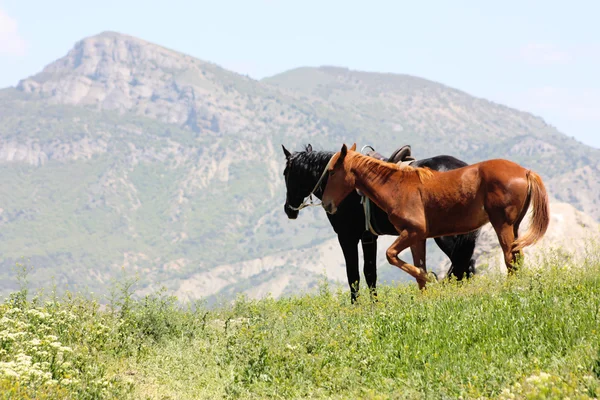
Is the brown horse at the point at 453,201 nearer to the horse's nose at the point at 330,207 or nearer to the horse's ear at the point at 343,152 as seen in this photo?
the horse's ear at the point at 343,152

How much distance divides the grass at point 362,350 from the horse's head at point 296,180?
352 cm

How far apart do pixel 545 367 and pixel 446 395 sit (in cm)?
119

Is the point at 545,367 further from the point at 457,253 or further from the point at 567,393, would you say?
the point at 457,253

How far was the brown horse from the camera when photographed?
1150 cm

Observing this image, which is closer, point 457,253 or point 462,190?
point 462,190

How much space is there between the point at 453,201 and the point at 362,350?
3.41m

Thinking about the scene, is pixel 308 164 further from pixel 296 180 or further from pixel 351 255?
pixel 351 255

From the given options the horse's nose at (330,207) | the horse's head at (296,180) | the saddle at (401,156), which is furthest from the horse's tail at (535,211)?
the horse's head at (296,180)

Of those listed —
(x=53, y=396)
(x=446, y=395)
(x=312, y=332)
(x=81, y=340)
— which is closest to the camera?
(x=446, y=395)

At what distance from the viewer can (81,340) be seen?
36.8 ft

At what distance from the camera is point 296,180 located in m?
15.7

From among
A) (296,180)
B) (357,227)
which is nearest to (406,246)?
(357,227)

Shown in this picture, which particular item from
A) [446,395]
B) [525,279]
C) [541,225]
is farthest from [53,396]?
[541,225]

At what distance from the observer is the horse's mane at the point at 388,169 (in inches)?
489
